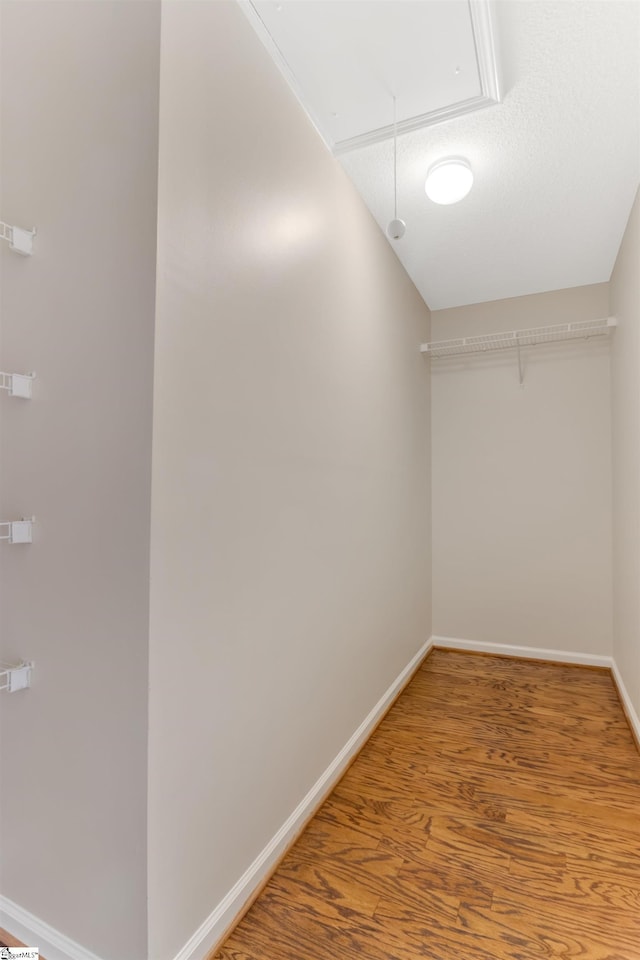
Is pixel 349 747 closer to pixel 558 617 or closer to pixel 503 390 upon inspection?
pixel 558 617

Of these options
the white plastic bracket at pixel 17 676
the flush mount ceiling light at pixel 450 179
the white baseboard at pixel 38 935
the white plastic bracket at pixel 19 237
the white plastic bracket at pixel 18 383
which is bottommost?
the white baseboard at pixel 38 935

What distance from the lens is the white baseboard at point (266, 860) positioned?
118cm

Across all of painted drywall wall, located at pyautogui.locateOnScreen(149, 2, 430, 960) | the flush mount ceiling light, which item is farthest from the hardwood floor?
the flush mount ceiling light

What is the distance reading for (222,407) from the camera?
1.28m

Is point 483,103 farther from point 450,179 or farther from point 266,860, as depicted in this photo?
point 266,860

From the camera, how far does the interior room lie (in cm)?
108

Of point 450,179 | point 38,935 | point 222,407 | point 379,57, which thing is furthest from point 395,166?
point 38,935

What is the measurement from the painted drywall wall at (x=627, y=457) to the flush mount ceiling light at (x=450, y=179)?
35.0 inches

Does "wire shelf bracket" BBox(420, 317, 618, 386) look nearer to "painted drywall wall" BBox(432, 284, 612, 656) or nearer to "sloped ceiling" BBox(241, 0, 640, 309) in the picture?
"painted drywall wall" BBox(432, 284, 612, 656)

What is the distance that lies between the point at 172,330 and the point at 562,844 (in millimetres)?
2011

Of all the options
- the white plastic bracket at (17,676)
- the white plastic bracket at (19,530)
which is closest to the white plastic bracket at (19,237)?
the white plastic bracket at (19,530)

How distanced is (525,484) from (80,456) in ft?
9.91

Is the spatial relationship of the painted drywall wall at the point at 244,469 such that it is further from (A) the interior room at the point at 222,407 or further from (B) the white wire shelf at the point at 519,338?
(B) the white wire shelf at the point at 519,338

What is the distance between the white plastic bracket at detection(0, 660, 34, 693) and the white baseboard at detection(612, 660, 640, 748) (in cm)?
253
